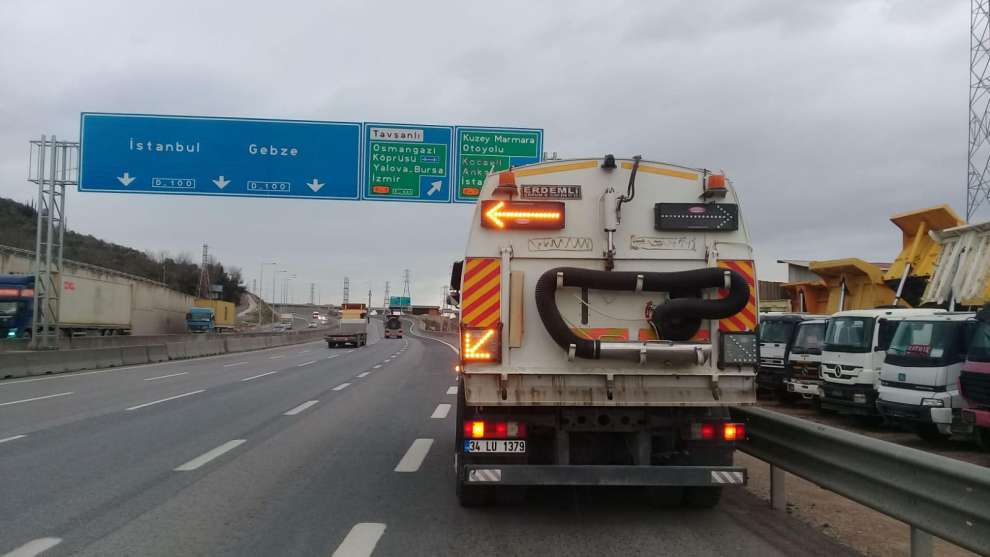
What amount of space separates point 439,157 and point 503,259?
671 inches

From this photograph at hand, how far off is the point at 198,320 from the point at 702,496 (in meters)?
63.3

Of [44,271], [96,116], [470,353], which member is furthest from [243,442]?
[44,271]

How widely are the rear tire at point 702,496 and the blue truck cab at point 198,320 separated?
206ft

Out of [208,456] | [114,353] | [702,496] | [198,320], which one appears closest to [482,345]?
[702,496]

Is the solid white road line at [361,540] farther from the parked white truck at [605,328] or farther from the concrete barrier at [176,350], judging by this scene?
the concrete barrier at [176,350]

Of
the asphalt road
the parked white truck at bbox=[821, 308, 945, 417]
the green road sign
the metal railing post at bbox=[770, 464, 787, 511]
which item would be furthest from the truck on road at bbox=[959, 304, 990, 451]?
the green road sign

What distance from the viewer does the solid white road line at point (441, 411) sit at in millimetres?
13587

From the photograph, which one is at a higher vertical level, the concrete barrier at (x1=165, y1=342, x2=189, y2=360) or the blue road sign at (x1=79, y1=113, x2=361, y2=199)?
the blue road sign at (x1=79, y1=113, x2=361, y2=199)

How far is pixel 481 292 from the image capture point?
607cm

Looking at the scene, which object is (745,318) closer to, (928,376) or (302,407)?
(928,376)

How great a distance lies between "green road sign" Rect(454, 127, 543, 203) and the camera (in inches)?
898

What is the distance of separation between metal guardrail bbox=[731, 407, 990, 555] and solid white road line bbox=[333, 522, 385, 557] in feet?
11.2

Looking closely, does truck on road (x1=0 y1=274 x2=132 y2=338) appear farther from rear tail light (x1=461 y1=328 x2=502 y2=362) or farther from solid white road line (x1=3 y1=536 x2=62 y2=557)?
Answer: rear tail light (x1=461 y1=328 x2=502 y2=362)

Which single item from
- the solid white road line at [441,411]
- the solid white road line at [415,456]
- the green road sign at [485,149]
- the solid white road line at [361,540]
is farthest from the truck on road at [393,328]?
the solid white road line at [361,540]
